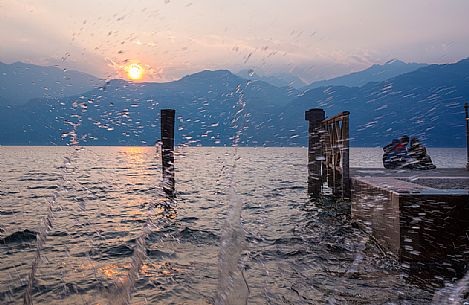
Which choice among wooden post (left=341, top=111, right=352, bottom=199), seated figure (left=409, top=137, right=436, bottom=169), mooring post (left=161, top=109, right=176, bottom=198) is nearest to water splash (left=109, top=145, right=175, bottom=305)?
mooring post (left=161, top=109, right=176, bottom=198)

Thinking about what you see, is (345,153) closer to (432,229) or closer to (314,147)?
(314,147)

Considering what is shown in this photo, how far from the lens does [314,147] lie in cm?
1680

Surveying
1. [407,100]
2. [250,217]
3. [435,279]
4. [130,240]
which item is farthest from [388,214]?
[407,100]

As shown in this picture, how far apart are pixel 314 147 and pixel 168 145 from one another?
6.36 metres

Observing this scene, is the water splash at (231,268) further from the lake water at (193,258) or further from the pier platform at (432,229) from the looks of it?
the pier platform at (432,229)

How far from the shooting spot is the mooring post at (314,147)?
16.1m

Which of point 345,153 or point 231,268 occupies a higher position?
point 345,153

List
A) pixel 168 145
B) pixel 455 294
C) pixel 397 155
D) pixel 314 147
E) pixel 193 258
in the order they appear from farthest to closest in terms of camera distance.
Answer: pixel 397 155, pixel 314 147, pixel 168 145, pixel 193 258, pixel 455 294

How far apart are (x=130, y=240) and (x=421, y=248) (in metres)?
6.86

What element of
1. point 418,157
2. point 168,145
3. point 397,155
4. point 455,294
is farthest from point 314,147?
point 455,294

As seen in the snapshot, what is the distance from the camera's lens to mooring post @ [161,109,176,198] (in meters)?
15.7

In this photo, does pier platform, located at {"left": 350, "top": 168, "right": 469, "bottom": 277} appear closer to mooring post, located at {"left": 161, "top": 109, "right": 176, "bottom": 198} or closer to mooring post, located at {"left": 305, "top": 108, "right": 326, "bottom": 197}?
mooring post, located at {"left": 305, "top": 108, "right": 326, "bottom": 197}

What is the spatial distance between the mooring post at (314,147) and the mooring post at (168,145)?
18.9 feet

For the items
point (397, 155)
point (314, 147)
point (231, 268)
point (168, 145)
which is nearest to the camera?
point (231, 268)
